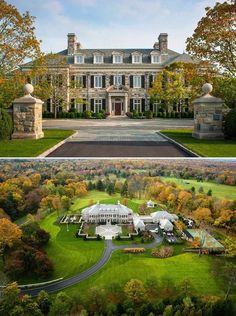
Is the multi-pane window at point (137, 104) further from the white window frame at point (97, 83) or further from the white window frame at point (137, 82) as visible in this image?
the white window frame at point (97, 83)

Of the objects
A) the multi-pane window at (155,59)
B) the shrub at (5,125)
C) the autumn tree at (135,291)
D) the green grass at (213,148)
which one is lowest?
the autumn tree at (135,291)

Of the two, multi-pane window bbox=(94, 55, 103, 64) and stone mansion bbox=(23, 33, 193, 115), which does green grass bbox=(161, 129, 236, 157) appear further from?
multi-pane window bbox=(94, 55, 103, 64)

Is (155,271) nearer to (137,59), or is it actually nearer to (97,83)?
(137,59)

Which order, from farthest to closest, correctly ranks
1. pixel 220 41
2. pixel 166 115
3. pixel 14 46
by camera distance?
1. pixel 166 115
2. pixel 14 46
3. pixel 220 41

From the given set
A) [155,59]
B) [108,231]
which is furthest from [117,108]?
[108,231]

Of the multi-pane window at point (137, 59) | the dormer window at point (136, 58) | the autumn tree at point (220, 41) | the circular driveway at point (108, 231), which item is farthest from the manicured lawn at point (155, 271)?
the multi-pane window at point (137, 59)
